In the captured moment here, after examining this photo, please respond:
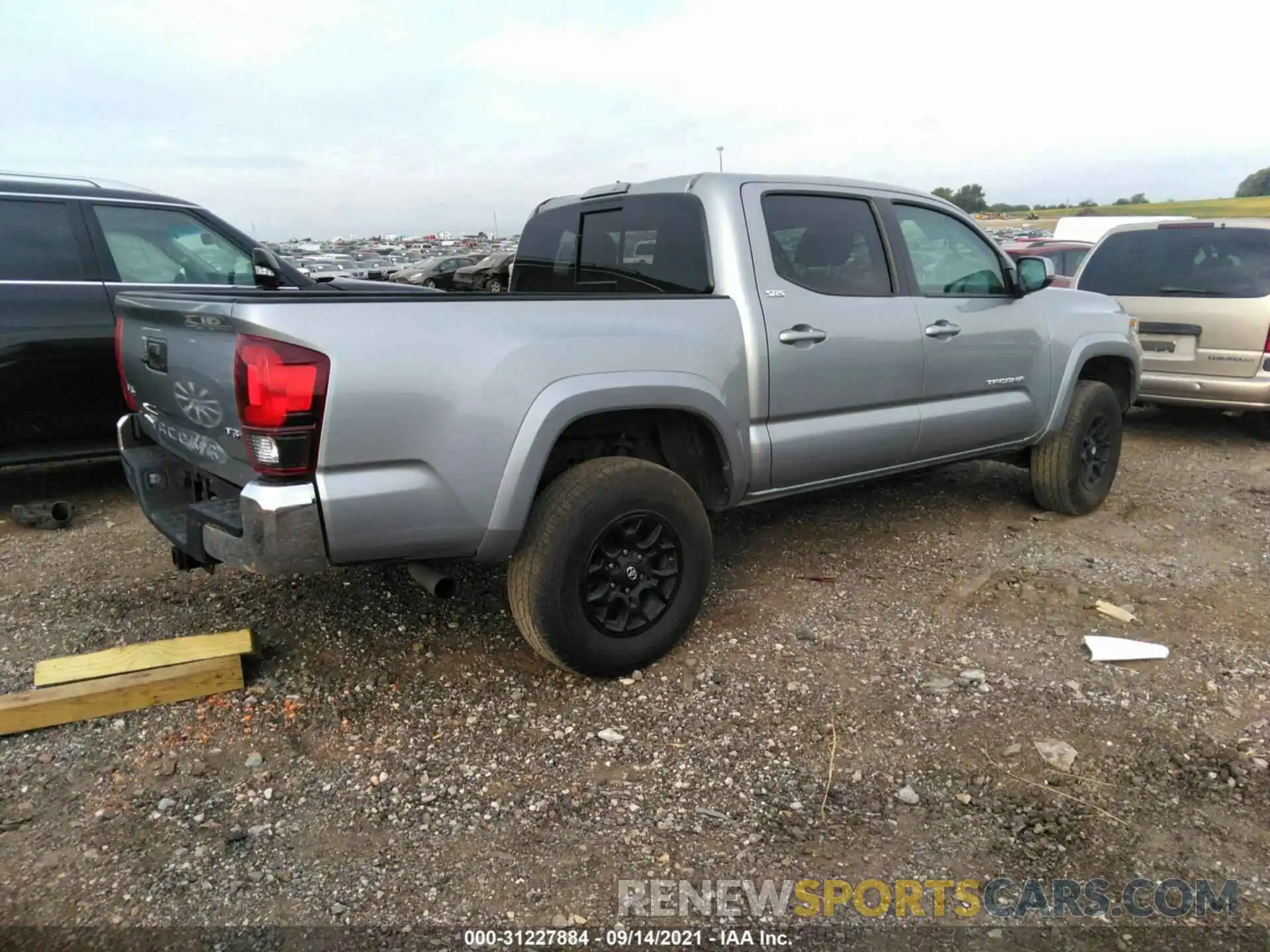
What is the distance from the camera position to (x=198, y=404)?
111 inches

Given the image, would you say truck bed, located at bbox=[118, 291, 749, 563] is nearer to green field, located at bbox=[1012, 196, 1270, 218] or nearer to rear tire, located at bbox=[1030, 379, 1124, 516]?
rear tire, located at bbox=[1030, 379, 1124, 516]

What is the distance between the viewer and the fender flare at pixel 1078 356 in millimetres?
4789

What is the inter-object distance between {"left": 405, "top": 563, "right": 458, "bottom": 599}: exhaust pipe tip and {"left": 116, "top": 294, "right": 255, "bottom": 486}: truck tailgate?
24.0 inches

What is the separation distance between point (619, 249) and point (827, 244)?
35.6 inches

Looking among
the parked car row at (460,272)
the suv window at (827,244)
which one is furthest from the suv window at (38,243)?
the parked car row at (460,272)

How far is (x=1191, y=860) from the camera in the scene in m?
2.36

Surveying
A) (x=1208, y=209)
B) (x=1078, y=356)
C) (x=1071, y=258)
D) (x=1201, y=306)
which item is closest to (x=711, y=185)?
(x=1078, y=356)

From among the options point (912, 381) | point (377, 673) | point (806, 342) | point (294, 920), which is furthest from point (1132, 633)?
point (294, 920)

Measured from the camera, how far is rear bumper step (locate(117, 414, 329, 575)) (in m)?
2.49

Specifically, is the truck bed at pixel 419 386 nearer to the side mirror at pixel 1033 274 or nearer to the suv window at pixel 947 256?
the suv window at pixel 947 256

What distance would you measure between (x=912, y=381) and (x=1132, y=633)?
4.54ft

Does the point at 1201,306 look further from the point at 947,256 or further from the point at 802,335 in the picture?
the point at 802,335

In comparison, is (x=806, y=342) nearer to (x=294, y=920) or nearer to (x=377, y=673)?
(x=377, y=673)

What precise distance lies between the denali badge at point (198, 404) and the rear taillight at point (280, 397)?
0.29m
